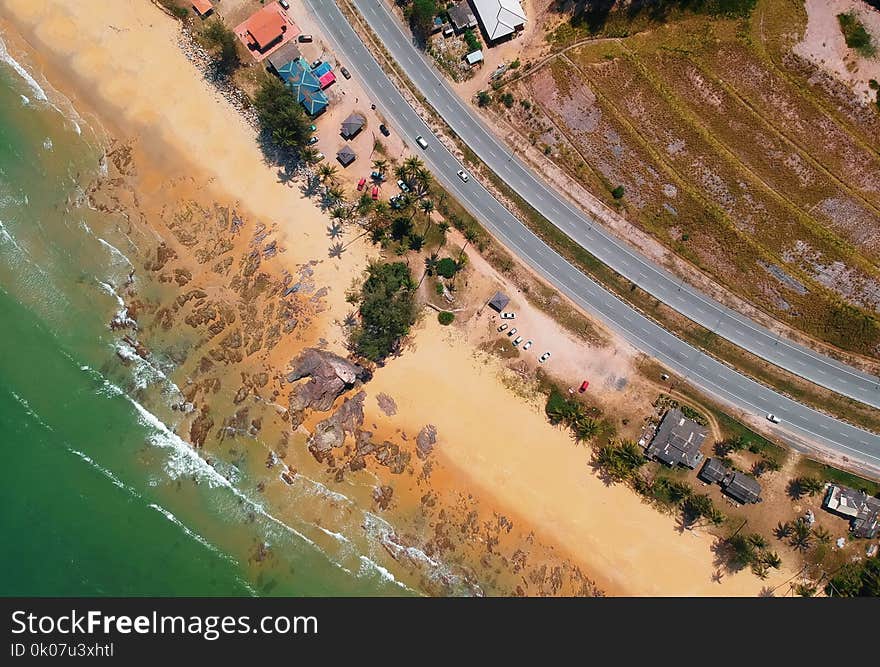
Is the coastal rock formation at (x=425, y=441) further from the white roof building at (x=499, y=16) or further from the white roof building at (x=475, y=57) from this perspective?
the white roof building at (x=499, y=16)

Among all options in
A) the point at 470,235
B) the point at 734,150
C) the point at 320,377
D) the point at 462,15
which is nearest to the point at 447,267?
the point at 470,235

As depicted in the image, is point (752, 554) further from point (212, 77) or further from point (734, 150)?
point (212, 77)

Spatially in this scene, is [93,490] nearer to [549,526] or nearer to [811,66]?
[549,526]

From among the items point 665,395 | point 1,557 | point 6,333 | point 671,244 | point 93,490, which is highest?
point 671,244

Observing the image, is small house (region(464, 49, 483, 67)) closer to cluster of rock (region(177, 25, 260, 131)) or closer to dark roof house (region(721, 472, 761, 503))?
cluster of rock (region(177, 25, 260, 131))

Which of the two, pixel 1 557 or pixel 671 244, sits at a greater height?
pixel 671 244

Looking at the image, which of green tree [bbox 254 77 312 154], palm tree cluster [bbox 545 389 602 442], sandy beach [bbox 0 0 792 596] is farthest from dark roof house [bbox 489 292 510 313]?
green tree [bbox 254 77 312 154]

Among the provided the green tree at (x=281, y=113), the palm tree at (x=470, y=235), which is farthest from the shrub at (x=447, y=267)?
the green tree at (x=281, y=113)

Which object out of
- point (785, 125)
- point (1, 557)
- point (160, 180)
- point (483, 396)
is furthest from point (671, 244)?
point (1, 557)
